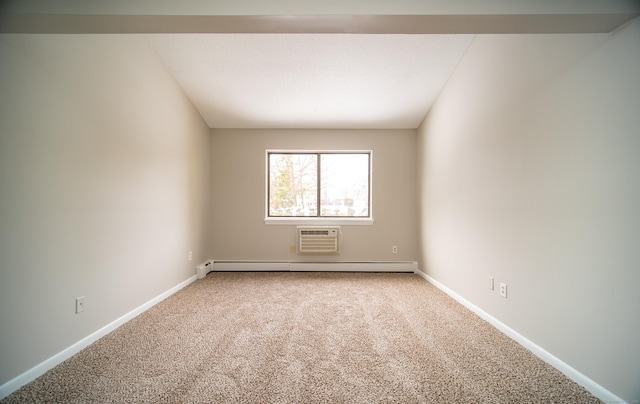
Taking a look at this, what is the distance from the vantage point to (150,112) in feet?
9.59

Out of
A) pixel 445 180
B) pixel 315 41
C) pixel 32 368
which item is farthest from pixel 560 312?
pixel 32 368

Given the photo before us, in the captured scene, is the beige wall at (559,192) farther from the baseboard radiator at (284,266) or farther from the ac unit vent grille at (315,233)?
the ac unit vent grille at (315,233)

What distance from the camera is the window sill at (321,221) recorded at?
452 centimetres

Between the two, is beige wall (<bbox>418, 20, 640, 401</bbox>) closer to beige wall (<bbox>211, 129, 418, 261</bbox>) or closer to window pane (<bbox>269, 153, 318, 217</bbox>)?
beige wall (<bbox>211, 129, 418, 261</bbox>)

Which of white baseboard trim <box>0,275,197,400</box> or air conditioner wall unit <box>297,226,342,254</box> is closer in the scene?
white baseboard trim <box>0,275,197,400</box>

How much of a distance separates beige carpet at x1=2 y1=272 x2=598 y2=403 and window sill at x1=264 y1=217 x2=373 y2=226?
64.8 inches

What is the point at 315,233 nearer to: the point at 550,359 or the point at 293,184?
the point at 293,184

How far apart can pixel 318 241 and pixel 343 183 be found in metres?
1.02

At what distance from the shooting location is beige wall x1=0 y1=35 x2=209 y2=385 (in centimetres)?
159

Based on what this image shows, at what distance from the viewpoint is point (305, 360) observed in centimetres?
185

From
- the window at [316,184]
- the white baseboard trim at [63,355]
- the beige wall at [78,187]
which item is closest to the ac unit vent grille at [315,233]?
the window at [316,184]

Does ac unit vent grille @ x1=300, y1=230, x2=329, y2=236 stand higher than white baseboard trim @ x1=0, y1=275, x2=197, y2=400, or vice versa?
ac unit vent grille @ x1=300, y1=230, x2=329, y2=236

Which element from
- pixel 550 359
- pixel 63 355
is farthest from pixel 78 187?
pixel 550 359

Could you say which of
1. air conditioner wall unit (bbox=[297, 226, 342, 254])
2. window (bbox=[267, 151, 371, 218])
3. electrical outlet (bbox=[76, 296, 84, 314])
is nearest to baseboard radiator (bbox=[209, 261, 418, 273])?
air conditioner wall unit (bbox=[297, 226, 342, 254])
